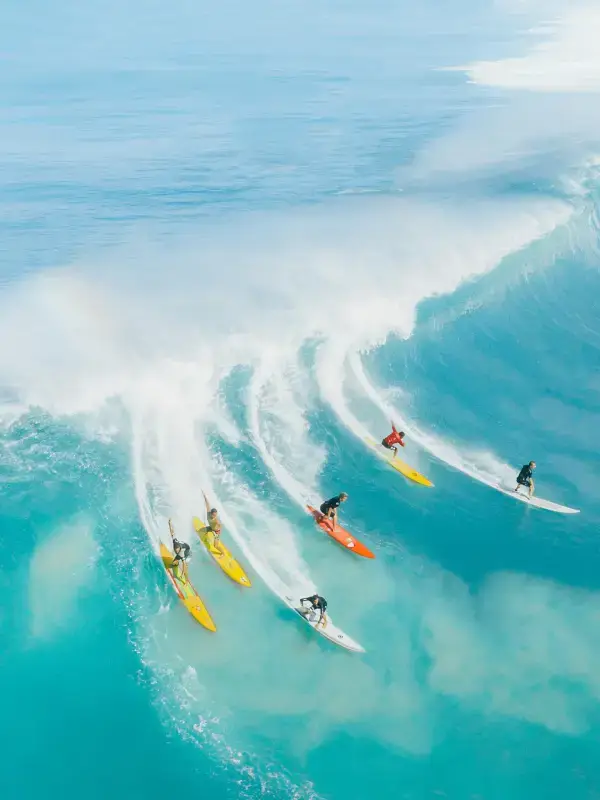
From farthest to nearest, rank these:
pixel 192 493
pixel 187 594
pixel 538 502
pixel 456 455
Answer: pixel 456 455
pixel 538 502
pixel 192 493
pixel 187 594

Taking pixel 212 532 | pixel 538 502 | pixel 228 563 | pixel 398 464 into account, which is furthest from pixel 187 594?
pixel 538 502

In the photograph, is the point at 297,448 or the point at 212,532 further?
the point at 297,448

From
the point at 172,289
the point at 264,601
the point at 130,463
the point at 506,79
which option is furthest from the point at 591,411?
the point at 506,79

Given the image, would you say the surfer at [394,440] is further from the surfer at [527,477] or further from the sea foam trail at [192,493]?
the sea foam trail at [192,493]

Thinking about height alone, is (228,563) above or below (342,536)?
below

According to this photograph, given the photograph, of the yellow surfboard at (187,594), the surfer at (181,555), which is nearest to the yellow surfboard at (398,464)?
the surfer at (181,555)

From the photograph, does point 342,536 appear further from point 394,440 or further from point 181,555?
point 181,555
